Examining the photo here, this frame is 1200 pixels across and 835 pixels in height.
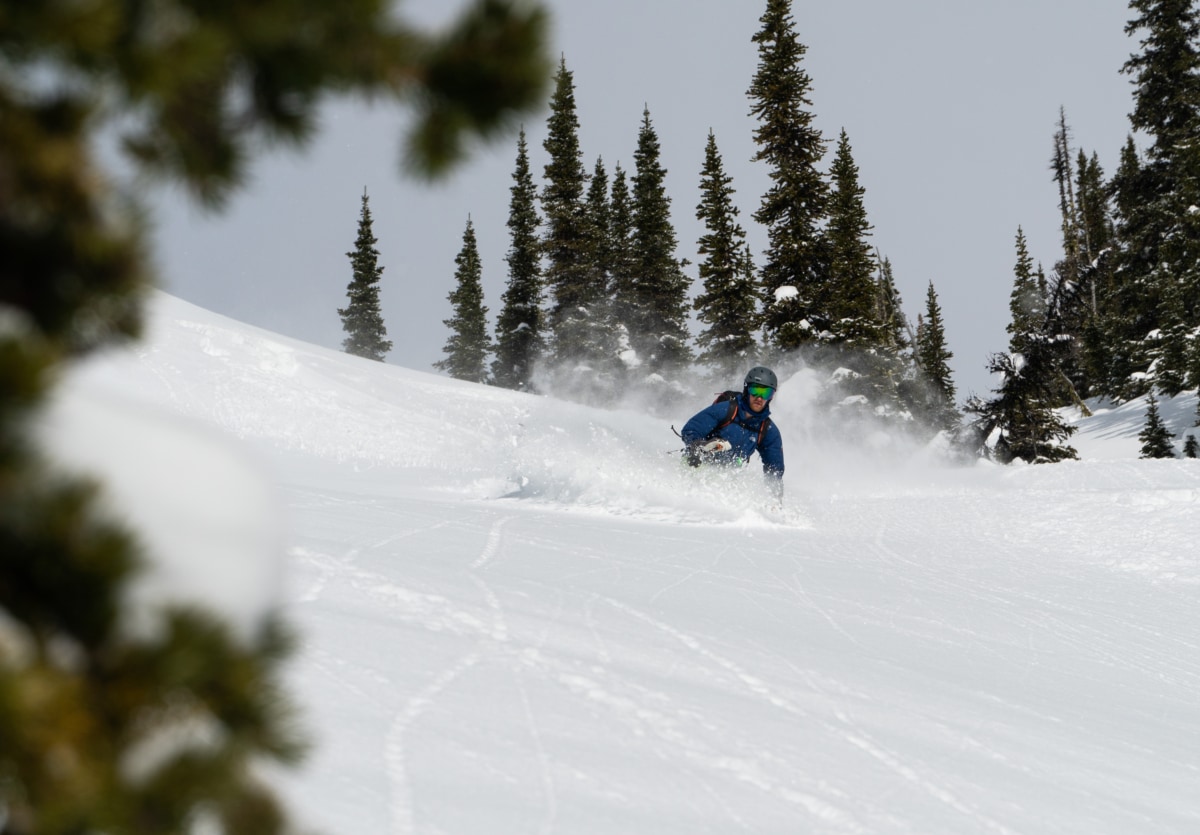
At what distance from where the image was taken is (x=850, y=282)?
95.9 feet

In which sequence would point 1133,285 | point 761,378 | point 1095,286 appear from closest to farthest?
point 761,378 → point 1133,285 → point 1095,286

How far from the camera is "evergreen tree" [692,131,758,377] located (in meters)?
36.7

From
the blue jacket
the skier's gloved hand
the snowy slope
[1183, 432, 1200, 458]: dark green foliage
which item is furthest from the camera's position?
[1183, 432, 1200, 458]: dark green foliage

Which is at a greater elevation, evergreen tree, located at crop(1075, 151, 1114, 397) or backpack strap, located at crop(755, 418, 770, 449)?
evergreen tree, located at crop(1075, 151, 1114, 397)

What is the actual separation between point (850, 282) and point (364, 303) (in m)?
32.4

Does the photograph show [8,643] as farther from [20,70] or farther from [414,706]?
[414,706]

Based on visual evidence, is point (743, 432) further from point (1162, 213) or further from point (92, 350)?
point (1162, 213)

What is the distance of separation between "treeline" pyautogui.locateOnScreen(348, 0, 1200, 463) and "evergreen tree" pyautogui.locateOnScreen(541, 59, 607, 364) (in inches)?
3.4

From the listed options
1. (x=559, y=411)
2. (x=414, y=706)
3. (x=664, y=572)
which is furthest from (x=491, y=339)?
(x=414, y=706)

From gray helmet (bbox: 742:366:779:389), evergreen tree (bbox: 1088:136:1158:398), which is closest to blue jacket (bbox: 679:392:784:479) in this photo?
gray helmet (bbox: 742:366:779:389)

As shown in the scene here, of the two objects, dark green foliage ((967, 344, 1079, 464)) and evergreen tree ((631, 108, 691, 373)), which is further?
evergreen tree ((631, 108, 691, 373))

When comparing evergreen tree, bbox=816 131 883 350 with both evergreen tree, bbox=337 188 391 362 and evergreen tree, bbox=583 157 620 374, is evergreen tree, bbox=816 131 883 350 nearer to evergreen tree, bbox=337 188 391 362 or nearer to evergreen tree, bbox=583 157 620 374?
evergreen tree, bbox=583 157 620 374

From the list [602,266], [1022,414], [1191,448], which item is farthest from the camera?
[602,266]

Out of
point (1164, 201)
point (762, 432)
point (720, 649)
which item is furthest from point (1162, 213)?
point (720, 649)
